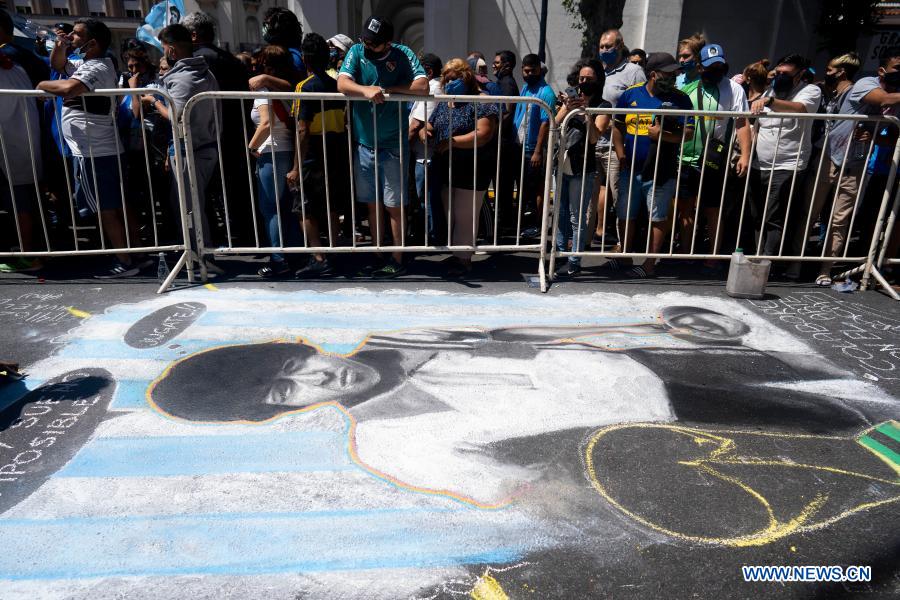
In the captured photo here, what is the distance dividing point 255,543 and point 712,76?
531 centimetres

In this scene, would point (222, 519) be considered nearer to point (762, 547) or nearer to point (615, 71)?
point (762, 547)

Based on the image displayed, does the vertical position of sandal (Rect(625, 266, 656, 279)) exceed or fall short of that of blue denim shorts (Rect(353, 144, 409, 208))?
it falls short

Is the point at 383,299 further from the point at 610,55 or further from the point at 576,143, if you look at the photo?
the point at 610,55

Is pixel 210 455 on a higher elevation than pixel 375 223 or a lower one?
lower

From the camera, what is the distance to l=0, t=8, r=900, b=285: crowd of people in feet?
17.3

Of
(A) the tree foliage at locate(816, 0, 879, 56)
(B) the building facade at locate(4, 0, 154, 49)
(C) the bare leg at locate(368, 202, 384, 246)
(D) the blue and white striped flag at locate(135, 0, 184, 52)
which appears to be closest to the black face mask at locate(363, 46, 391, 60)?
(C) the bare leg at locate(368, 202, 384, 246)

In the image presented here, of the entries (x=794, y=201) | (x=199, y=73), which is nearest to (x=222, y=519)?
(x=199, y=73)

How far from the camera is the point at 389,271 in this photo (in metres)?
5.73

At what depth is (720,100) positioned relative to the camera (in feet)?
18.3

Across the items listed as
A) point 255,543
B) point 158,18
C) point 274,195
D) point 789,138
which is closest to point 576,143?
point 789,138

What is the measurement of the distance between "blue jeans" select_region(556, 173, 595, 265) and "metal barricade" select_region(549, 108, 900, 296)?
0.04ft

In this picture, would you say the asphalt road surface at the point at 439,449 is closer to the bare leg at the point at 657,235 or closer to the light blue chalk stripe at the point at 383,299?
the light blue chalk stripe at the point at 383,299

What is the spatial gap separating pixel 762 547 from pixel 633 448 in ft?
2.47

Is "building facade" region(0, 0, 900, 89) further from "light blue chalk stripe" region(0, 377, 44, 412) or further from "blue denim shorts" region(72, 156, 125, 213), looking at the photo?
"light blue chalk stripe" region(0, 377, 44, 412)
